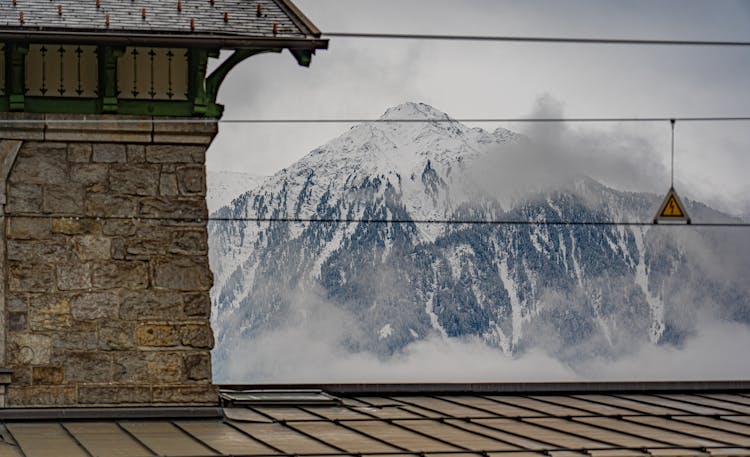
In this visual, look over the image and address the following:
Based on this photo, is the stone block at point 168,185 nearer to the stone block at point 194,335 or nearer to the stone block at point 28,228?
the stone block at point 28,228

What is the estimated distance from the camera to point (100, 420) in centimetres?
1866

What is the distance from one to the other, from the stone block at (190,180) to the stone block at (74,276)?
133 centimetres

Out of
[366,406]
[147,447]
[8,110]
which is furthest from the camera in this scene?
[366,406]

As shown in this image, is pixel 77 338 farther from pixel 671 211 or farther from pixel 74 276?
pixel 671 211

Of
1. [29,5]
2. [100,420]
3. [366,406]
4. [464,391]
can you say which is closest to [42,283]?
[100,420]

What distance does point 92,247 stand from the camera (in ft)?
61.5

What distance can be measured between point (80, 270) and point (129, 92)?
6.51ft

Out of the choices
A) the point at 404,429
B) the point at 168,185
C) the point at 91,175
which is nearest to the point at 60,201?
the point at 91,175

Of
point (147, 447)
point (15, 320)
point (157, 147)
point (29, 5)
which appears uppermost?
point (29, 5)

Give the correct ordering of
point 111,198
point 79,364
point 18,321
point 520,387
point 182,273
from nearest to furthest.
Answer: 1. point 18,321
2. point 79,364
3. point 111,198
4. point 182,273
5. point 520,387

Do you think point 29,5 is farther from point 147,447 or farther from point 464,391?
point 464,391

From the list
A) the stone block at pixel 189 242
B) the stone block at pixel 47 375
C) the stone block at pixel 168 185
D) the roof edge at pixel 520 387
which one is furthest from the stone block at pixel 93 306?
the roof edge at pixel 520 387

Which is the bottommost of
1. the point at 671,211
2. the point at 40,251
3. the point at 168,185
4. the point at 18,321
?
the point at 18,321

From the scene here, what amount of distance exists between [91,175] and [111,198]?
33 centimetres
